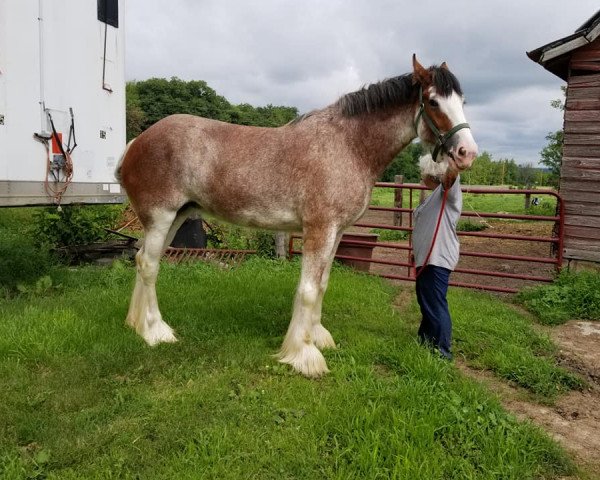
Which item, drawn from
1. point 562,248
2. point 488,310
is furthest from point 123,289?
point 562,248

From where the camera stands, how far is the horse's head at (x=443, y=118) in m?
3.31

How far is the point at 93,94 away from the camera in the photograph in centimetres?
652

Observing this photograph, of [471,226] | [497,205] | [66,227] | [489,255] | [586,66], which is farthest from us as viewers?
[497,205]

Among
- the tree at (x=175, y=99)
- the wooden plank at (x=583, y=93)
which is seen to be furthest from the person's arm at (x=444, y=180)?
the tree at (x=175, y=99)

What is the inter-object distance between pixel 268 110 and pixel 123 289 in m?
67.5

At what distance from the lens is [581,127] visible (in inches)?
263

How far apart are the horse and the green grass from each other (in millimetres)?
399

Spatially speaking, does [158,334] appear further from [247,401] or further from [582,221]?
[582,221]

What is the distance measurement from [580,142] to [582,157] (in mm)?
221

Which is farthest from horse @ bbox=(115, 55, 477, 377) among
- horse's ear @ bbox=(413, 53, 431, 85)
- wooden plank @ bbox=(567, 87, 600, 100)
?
wooden plank @ bbox=(567, 87, 600, 100)

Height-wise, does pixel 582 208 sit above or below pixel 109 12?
below

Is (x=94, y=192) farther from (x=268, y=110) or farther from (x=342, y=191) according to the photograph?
(x=268, y=110)

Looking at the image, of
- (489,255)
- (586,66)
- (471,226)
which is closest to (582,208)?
Result: (489,255)

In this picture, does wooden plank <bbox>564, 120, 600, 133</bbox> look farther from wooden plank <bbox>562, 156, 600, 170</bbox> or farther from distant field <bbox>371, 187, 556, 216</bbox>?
distant field <bbox>371, 187, 556, 216</bbox>
